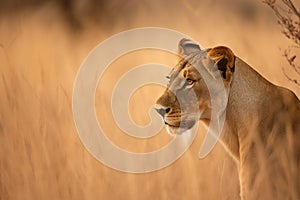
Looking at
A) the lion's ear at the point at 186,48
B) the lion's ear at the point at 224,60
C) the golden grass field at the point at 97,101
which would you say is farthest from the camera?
the golden grass field at the point at 97,101

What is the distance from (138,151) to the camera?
7.25 ft

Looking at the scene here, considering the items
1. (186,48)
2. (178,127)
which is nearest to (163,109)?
(178,127)

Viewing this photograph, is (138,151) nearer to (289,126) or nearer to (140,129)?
(140,129)

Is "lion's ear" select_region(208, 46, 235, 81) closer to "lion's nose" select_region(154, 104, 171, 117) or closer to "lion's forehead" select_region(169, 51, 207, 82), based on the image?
"lion's forehead" select_region(169, 51, 207, 82)

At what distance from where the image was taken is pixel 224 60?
1.73 metres

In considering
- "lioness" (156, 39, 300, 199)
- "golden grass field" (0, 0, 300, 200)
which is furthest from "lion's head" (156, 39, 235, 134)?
"golden grass field" (0, 0, 300, 200)

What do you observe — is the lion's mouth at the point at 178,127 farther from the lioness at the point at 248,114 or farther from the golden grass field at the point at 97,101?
the golden grass field at the point at 97,101

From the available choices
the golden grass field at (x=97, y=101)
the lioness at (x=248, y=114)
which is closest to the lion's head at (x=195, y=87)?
the lioness at (x=248, y=114)

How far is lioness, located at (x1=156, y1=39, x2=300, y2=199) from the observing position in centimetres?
173

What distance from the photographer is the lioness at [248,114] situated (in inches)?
68.2

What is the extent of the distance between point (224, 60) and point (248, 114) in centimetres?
12

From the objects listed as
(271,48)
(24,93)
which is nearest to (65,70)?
(24,93)

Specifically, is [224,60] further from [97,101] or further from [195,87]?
[97,101]

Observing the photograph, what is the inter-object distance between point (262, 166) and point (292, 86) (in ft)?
1.95
